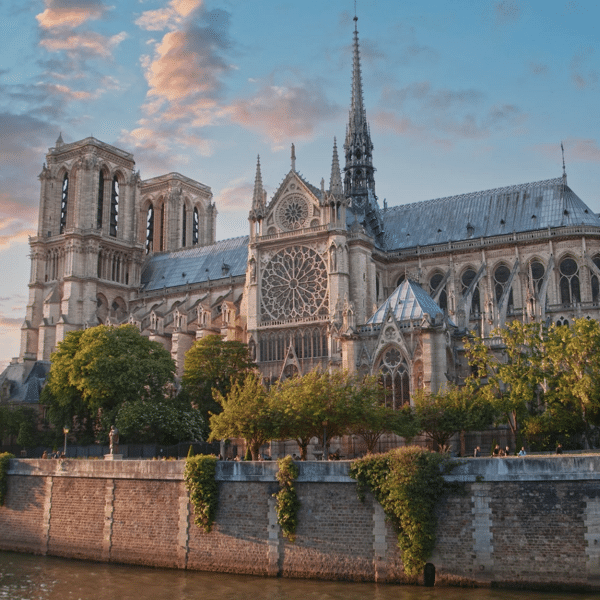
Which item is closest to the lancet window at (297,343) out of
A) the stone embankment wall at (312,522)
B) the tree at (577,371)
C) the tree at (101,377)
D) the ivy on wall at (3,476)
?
the tree at (101,377)

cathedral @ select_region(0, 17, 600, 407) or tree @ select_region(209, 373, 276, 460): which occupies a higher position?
cathedral @ select_region(0, 17, 600, 407)

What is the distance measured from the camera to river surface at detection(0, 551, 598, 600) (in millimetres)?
26211

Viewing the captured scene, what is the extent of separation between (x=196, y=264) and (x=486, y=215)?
96.6 ft

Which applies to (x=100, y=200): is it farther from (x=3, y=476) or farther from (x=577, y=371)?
(x=577, y=371)

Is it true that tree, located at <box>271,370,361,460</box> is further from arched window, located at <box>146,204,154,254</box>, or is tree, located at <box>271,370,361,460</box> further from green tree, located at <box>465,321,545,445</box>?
arched window, located at <box>146,204,154,254</box>

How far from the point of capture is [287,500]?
99.0ft

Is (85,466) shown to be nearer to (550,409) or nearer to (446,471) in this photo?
(446,471)

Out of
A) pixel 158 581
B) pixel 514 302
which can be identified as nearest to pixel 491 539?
pixel 158 581

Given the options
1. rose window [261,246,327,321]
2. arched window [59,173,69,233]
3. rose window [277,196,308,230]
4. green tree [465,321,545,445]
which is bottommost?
green tree [465,321,545,445]

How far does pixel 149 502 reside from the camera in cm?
3375

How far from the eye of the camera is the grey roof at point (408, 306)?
4717 cm

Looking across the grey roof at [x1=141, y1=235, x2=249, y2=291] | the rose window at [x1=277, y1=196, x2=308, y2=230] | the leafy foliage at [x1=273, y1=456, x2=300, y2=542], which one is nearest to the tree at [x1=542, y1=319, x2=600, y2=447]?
the leafy foliage at [x1=273, y1=456, x2=300, y2=542]

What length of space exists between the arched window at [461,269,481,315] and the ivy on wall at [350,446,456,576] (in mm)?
33783

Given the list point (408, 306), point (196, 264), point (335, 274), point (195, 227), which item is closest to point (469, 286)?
point (335, 274)
